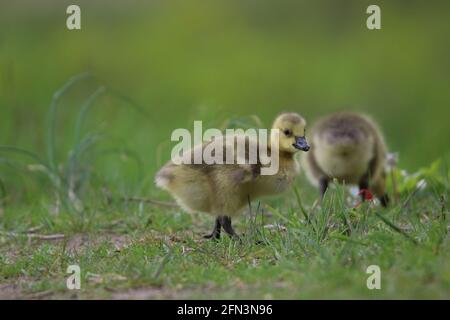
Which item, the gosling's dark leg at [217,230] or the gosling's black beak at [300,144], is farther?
the gosling's dark leg at [217,230]

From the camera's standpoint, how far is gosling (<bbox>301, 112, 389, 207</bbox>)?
6020 mm

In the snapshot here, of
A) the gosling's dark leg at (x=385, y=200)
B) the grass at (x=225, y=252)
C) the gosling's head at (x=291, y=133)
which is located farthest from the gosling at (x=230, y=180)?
the gosling's dark leg at (x=385, y=200)

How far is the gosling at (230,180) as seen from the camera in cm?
Result: 455

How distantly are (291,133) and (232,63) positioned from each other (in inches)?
327

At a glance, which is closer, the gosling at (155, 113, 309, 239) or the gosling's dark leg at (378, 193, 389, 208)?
the gosling at (155, 113, 309, 239)

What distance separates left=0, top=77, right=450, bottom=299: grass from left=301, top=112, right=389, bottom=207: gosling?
0.51 m

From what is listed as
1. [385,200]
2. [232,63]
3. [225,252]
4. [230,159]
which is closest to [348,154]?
[385,200]

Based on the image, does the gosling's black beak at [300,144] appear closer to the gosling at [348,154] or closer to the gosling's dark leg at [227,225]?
the gosling's dark leg at [227,225]

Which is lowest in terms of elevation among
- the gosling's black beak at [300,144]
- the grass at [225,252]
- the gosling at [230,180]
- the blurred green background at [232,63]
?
the grass at [225,252]

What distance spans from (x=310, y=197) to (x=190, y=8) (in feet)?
28.5

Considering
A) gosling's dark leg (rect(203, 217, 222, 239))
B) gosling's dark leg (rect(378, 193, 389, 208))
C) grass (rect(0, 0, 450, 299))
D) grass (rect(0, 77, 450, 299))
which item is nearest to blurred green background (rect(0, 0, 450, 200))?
grass (rect(0, 0, 450, 299))

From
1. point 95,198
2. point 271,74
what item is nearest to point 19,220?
point 95,198

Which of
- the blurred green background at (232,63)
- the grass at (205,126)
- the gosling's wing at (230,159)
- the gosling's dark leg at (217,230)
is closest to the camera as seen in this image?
the grass at (205,126)

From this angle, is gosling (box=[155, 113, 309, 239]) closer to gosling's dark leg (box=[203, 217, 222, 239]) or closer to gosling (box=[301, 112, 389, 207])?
gosling's dark leg (box=[203, 217, 222, 239])
